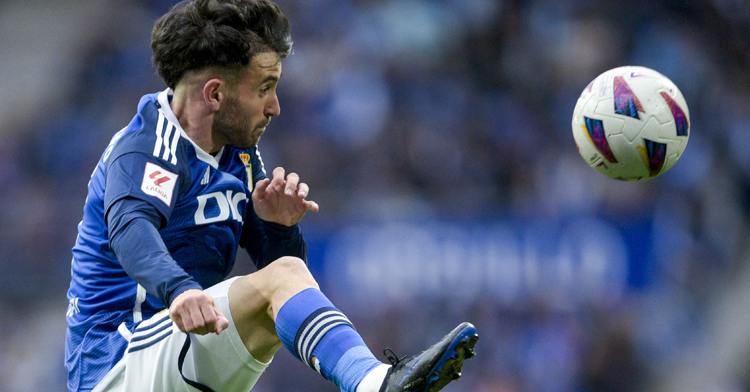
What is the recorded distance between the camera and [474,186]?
21.4ft

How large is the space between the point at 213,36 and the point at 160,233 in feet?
2.47

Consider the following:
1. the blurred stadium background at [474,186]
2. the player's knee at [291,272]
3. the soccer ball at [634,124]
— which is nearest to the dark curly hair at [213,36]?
the player's knee at [291,272]

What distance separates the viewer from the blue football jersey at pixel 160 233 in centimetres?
268

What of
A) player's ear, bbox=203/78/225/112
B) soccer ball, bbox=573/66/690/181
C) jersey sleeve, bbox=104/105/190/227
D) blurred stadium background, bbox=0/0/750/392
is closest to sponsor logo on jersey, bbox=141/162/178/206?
jersey sleeve, bbox=104/105/190/227

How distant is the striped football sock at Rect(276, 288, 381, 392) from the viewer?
2.27m

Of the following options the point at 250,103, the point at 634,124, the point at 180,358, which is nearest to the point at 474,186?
the point at 634,124

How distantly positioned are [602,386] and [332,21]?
166 inches

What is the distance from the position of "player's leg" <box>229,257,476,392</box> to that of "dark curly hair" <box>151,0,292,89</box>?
2.71 ft

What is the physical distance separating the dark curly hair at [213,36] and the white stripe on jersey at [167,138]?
0.74 feet

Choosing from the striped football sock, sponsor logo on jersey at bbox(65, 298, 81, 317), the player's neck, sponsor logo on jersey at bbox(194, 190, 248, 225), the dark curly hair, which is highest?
the dark curly hair

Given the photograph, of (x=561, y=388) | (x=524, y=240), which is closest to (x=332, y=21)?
(x=524, y=240)

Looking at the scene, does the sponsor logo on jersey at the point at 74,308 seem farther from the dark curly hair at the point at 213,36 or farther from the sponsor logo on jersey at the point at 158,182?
the dark curly hair at the point at 213,36

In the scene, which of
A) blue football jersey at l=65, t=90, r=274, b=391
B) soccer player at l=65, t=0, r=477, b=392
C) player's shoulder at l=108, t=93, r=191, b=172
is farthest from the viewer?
blue football jersey at l=65, t=90, r=274, b=391

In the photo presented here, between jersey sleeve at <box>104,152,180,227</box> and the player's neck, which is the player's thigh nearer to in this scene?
jersey sleeve at <box>104,152,180,227</box>
